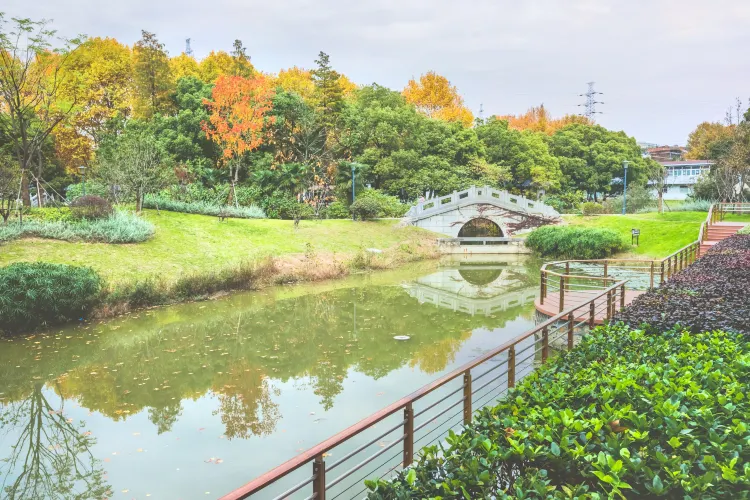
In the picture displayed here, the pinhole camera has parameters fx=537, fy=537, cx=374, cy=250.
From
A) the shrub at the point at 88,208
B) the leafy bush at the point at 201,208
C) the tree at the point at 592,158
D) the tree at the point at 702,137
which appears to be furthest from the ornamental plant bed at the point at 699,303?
the tree at the point at 702,137

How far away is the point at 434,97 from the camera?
52500 millimetres

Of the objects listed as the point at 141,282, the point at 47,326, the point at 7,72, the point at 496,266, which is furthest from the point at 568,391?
the point at 7,72

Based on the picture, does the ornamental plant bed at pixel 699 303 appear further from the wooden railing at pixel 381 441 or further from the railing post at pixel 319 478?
the railing post at pixel 319 478

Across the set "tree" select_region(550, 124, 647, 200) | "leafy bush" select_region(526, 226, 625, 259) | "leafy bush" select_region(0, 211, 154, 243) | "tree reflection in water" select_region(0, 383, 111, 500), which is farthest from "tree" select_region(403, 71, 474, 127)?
"tree reflection in water" select_region(0, 383, 111, 500)

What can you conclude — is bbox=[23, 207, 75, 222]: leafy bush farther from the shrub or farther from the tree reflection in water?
the tree reflection in water

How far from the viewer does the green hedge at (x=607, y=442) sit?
301 centimetres

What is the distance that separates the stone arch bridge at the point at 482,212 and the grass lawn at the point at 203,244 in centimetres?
112

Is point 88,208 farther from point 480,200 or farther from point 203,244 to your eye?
point 480,200

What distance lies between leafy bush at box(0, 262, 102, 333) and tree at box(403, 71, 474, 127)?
139 ft

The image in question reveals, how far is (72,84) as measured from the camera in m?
27.2

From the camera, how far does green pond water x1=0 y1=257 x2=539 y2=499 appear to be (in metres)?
7.09

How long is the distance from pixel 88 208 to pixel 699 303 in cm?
2095

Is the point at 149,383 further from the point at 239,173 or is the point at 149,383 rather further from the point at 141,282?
the point at 239,173

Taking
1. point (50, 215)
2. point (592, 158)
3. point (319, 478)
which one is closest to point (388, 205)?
point (50, 215)
